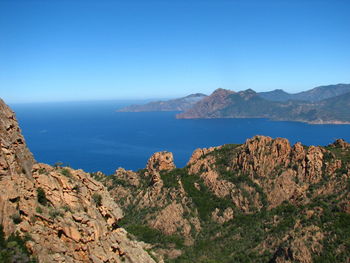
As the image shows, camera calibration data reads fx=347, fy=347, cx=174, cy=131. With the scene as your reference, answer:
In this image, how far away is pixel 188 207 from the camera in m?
80.0

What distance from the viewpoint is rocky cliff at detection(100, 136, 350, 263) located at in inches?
2313

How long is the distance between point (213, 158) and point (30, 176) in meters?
70.6

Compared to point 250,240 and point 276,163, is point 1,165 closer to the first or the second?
point 250,240

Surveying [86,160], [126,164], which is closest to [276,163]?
[126,164]

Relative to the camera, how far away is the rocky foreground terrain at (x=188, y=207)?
22438mm

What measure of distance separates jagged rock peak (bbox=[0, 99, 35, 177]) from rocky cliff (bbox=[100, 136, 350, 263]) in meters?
42.6

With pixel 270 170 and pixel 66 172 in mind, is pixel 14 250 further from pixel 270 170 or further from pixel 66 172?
pixel 270 170

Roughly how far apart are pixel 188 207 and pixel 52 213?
59.1 meters

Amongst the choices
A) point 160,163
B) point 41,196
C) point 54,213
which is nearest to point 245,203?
point 160,163

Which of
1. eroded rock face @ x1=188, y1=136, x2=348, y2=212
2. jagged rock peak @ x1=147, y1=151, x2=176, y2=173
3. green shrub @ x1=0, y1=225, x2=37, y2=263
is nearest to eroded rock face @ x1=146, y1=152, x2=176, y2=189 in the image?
jagged rock peak @ x1=147, y1=151, x2=176, y2=173

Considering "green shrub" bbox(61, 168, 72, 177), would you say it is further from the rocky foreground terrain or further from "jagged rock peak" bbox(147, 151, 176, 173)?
"jagged rock peak" bbox(147, 151, 176, 173)

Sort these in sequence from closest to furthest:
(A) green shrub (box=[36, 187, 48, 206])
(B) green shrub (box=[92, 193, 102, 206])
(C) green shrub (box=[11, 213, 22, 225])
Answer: (C) green shrub (box=[11, 213, 22, 225]) < (A) green shrub (box=[36, 187, 48, 206]) < (B) green shrub (box=[92, 193, 102, 206])

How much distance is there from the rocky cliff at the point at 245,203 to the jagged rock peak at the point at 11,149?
42.6 metres

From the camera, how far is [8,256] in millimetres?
18469
